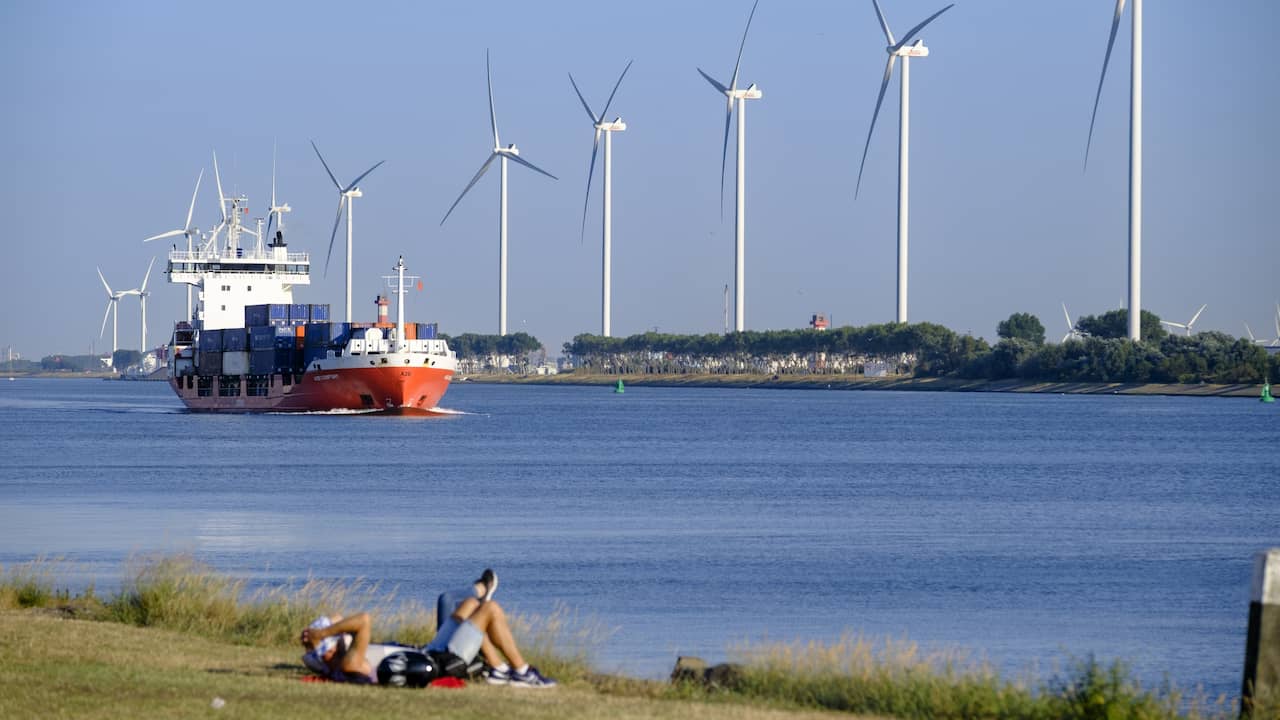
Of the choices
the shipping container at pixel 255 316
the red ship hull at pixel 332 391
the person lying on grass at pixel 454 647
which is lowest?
the person lying on grass at pixel 454 647

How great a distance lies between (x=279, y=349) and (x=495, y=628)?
10656cm

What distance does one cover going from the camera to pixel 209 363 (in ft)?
422

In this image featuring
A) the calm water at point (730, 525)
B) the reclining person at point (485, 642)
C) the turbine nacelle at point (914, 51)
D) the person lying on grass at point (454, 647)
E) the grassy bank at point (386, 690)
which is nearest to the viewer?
the grassy bank at point (386, 690)

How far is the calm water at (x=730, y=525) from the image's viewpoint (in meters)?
29.9

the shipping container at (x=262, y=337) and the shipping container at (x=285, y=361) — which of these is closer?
the shipping container at (x=262, y=337)

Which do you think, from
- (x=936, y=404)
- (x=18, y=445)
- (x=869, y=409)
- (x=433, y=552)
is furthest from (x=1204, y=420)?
(x=433, y=552)

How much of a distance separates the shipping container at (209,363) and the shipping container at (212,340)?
390mm

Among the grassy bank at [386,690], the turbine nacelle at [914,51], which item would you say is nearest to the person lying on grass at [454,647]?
the grassy bank at [386,690]

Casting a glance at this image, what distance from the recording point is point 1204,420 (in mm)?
134000

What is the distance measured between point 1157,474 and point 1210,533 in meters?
26.1

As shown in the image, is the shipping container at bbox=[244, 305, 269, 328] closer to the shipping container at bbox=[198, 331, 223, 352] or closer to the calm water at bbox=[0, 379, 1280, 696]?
the shipping container at bbox=[198, 331, 223, 352]

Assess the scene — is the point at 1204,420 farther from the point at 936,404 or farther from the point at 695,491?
the point at 695,491

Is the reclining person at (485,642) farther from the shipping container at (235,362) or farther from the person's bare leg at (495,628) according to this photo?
the shipping container at (235,362)

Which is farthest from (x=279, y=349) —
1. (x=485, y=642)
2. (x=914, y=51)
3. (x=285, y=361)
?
(x=485, y=642)
